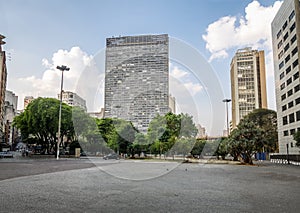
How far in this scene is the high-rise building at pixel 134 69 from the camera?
13.8 meters

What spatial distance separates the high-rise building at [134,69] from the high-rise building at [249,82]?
94946mm

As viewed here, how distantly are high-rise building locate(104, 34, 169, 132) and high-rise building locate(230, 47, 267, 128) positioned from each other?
94.9 metres

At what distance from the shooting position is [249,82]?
105688 mm

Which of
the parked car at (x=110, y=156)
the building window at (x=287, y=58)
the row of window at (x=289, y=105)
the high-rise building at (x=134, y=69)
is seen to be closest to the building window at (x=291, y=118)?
the row of window at (x=289, y=105)

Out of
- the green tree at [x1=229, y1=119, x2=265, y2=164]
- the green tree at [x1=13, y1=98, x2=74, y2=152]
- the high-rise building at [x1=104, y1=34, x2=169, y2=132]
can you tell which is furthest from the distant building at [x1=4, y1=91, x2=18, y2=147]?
the high-rise building at [x1=104, y1=34, x2=169, y2=132]

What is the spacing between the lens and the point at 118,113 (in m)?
17.1

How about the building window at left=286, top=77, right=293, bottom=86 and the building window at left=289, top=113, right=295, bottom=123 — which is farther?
the building window at left=286, top=77, right=293, bottom=86

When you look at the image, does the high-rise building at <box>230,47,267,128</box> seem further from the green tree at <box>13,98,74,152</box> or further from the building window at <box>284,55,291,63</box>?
the green tree at <box>13,98,74,152</box>

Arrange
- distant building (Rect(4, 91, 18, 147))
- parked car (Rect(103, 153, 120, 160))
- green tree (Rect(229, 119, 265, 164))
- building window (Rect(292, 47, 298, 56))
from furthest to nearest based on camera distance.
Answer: distant building (Rect(4, 91, 18, 147)) < building window (Rect(292, 47, 298, 56)) < parked car (Rect(103, 153, 120, 160)) < green tree (Rect(229, 119, 265, 164))

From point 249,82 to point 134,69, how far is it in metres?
98.5

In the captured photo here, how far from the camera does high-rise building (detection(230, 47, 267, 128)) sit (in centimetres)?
10512

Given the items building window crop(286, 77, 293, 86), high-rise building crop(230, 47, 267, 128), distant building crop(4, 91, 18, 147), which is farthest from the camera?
high-rise building crop(230, 47, 267, 128)

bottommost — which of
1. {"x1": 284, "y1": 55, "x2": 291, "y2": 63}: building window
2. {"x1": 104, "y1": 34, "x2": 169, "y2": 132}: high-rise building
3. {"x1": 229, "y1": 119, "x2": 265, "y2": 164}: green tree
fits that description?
{"x1": 229, "y1": 119, "x2": 265, "y2": 164}: green tree

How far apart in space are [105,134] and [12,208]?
45.7 meters
